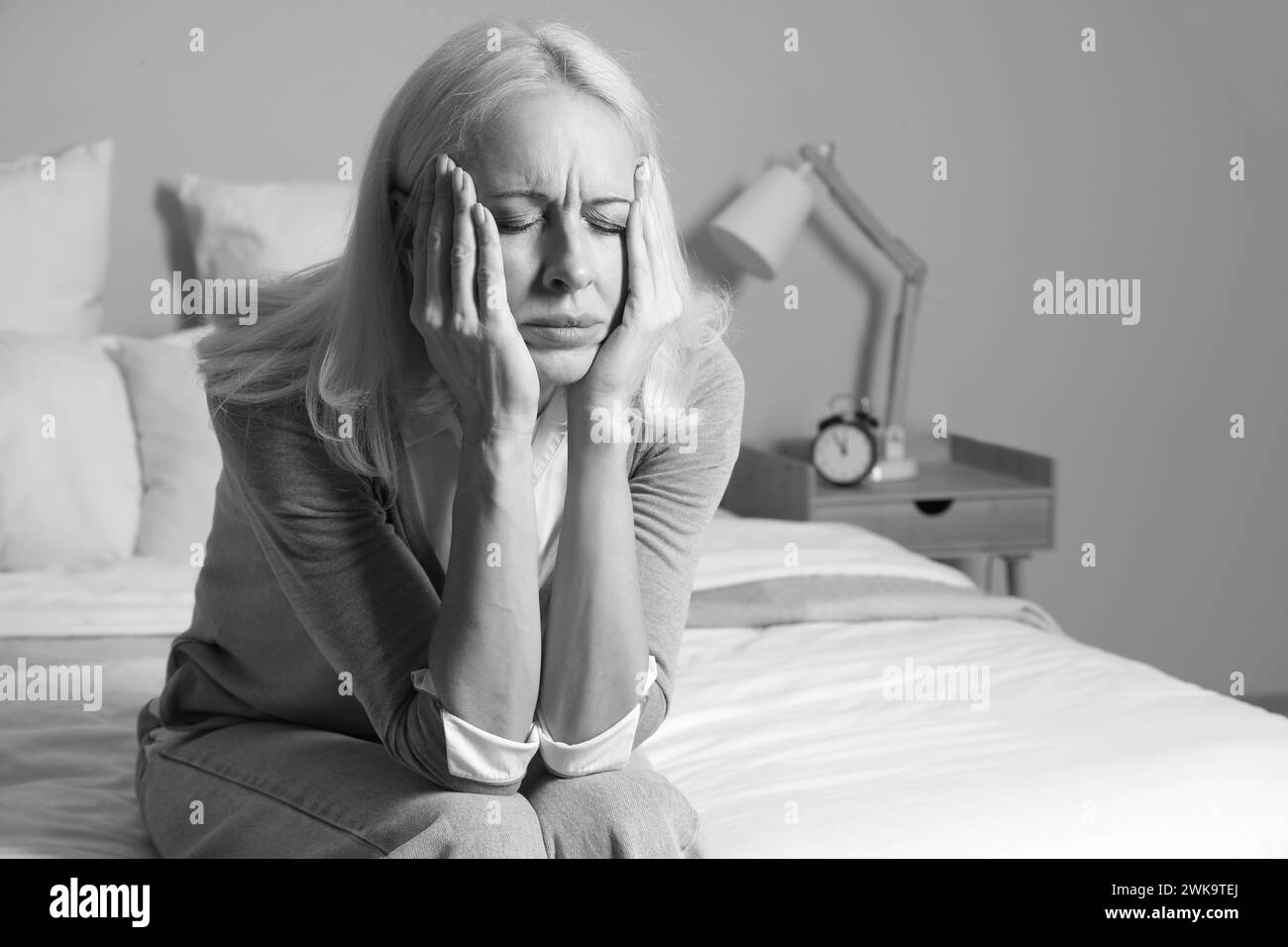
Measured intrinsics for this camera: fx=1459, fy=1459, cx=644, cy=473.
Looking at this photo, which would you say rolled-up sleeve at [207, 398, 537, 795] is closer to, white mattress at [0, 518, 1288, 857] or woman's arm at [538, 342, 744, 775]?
woman's arm at [538, 342, 744, 775]

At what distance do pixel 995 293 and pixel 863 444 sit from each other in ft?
1.78

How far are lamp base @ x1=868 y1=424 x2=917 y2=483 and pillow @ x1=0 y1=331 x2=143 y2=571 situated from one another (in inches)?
55.4

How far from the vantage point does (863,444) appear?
9.44ft

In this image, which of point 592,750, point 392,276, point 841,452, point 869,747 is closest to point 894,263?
point 841,452

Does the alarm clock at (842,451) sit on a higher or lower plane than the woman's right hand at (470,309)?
lower

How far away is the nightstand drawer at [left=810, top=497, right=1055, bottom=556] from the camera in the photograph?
279cm

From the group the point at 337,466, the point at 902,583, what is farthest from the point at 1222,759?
the point at 337,466

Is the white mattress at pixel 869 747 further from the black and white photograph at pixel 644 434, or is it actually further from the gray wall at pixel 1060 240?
the gray wall at pixel 1060 240

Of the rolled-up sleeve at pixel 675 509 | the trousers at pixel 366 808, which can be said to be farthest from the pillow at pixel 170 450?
the rolled-up sleeve at pixel 675 509

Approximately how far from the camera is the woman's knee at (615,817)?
103 cm

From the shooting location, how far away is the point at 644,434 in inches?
49.9

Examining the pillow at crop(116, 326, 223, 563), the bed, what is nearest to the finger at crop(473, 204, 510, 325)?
the bed
